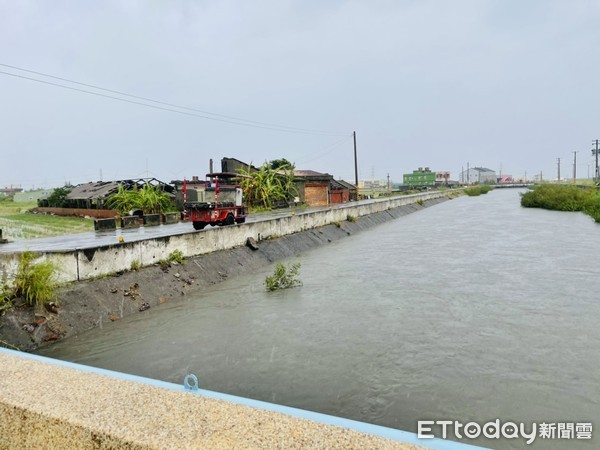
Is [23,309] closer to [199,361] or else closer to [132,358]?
[132,358]

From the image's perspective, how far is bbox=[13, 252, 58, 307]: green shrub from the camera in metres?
9.05

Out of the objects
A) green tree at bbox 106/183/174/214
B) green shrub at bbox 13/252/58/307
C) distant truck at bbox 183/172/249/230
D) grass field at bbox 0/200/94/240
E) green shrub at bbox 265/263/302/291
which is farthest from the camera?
green tree at bbox 106/183/174/214

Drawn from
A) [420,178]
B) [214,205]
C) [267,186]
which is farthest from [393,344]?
[420,178]

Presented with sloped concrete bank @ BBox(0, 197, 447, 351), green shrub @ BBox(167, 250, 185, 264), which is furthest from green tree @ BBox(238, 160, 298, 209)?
green shrub @ BBox(167, 250, 185, 264)

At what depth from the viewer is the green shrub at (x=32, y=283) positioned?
905 centimetres

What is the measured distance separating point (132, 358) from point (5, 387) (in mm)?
5084

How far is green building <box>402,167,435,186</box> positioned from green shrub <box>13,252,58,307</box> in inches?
6125

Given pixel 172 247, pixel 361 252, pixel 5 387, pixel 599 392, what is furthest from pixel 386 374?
pixel 361 252

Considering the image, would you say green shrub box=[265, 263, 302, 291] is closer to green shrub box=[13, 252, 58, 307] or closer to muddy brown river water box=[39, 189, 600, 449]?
muddy brown river water box=[39, 189, 600, 449]

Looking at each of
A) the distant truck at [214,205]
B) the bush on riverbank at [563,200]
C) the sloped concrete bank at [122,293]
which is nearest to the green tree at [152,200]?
the distant truck at [214,205]

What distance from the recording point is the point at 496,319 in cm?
1032

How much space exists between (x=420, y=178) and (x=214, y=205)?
492 ft

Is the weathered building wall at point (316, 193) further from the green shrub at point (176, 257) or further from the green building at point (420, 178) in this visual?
the green building at point (420, 178)

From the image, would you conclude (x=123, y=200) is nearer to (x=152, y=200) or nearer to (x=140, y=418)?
(x=152, y=200)
